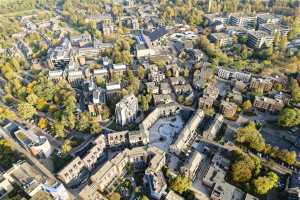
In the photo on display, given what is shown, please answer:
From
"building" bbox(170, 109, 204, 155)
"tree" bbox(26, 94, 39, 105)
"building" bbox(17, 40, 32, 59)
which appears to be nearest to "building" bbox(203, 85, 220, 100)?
"building" bbox(170, 109, 204, 155)

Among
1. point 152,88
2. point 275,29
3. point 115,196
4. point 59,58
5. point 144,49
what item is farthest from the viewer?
point 275,29

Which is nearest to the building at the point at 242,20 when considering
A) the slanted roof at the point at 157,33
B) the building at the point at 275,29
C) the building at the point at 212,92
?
the building at the point at 275,29

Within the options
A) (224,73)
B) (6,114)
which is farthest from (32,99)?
(224,73)

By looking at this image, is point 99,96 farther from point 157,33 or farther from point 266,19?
point 266,19

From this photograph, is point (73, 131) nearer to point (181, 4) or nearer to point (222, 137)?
point (222, 137)

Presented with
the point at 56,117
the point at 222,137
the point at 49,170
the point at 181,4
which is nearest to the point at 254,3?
the point at 181,4

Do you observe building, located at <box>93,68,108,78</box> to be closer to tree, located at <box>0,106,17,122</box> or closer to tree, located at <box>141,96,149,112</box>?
tree, located at <box>141,96,149,112</box>

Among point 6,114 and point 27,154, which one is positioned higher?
point 6,114
